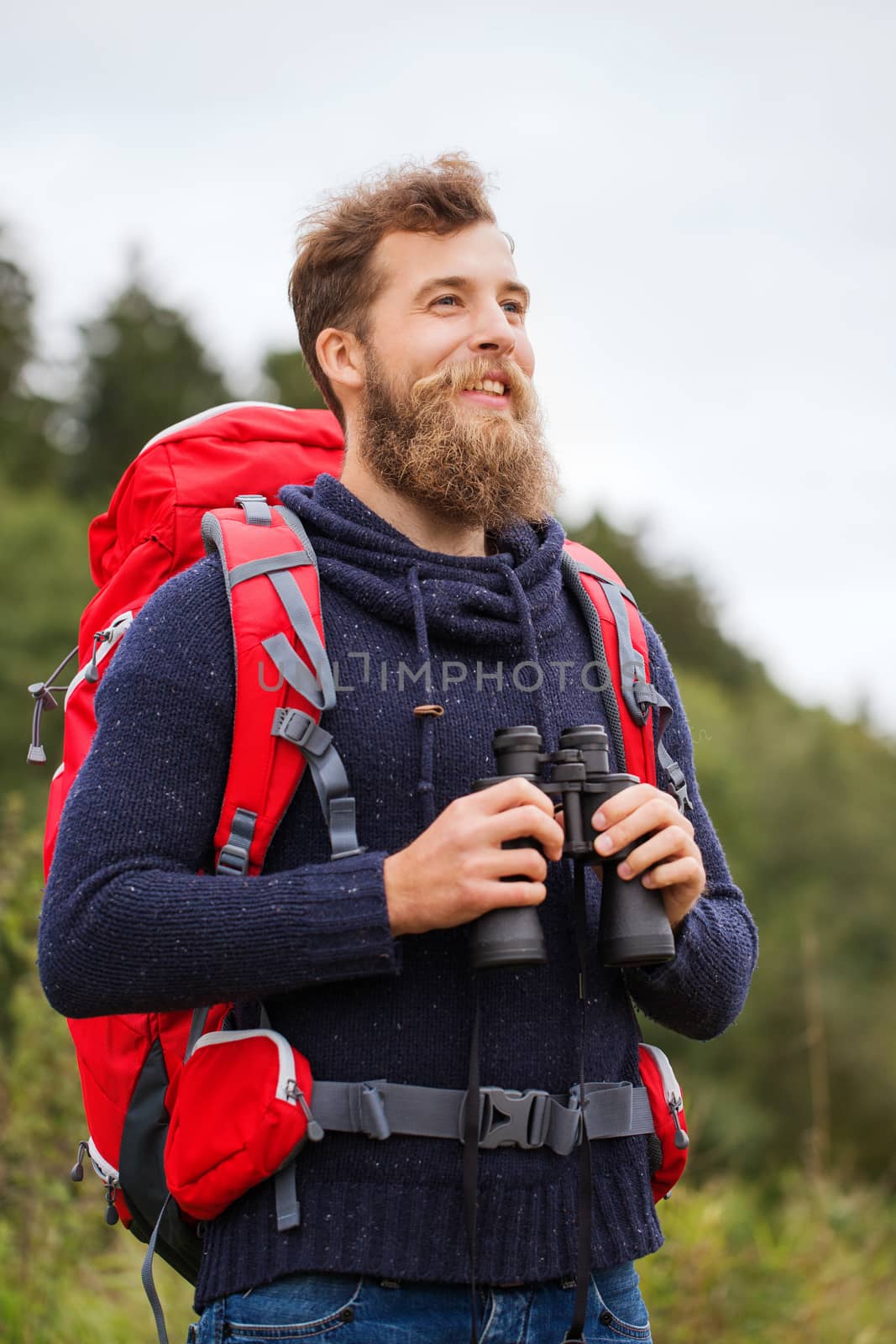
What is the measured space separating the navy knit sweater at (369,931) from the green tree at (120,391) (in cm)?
3858

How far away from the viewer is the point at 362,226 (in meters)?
2.90

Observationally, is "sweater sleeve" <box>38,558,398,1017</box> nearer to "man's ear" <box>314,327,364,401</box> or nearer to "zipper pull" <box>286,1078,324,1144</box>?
"zipper pull" <box>286,1078,324,1144</box>

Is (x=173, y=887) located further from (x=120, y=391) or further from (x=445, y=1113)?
(x=120, y=391)

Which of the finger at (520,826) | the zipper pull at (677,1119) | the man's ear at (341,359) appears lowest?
the zipper pull at (677,1119)

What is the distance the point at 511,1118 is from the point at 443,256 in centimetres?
170

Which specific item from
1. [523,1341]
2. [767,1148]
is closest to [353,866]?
[523,1341]

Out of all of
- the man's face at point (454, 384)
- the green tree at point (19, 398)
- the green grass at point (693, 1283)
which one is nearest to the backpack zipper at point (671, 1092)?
the man's face at point (454, 384)

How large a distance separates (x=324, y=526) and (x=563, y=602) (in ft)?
1.63

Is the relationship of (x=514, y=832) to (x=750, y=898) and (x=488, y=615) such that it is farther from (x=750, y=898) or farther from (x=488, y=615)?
(x=750, y=898)

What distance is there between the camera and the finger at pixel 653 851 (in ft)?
6.98

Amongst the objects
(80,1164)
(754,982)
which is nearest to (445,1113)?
(80,1164)

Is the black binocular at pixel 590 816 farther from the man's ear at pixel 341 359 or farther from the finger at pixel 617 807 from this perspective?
the man's ear at pixel 341 359

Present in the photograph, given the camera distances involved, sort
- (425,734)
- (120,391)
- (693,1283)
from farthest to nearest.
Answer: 1. (120,391)
2. (693,1283)
3. (425,734)

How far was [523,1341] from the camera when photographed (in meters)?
2.11
